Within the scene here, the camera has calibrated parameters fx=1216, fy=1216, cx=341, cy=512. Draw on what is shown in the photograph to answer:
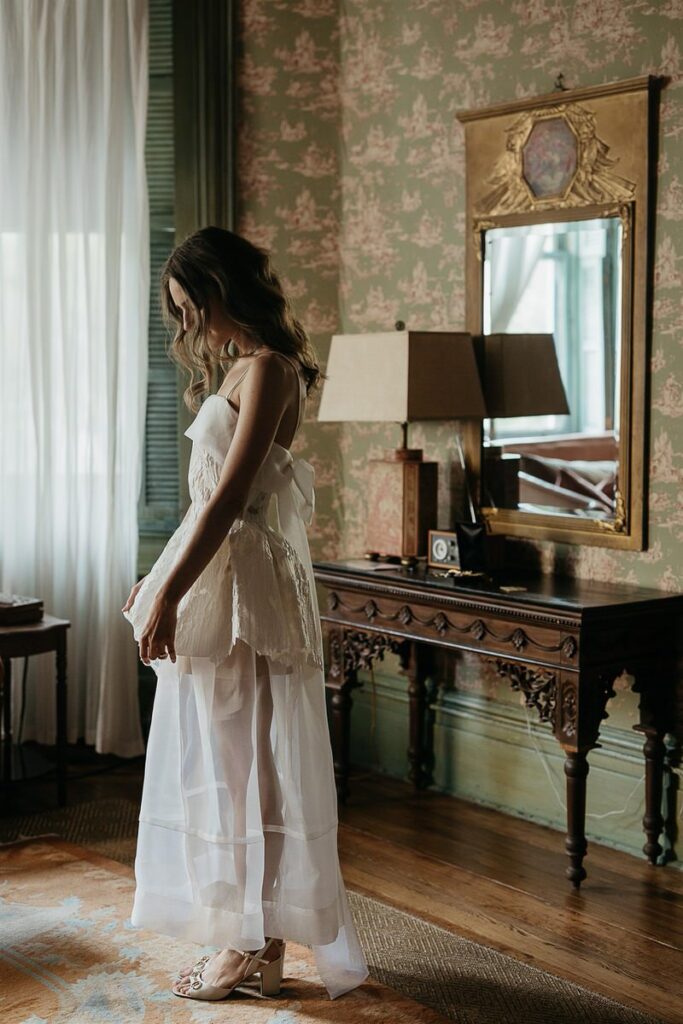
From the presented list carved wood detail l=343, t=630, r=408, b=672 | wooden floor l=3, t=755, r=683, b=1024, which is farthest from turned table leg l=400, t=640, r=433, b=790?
carved wood detail l=343, t=630, r=408, b=672

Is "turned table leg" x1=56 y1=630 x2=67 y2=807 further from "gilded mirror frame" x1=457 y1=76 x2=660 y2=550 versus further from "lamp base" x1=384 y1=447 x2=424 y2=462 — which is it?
"gilded mirror frame" x1=457 y1=76 x2=660 y2=550

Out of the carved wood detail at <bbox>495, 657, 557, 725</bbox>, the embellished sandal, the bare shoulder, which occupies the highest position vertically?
the bare shoulder

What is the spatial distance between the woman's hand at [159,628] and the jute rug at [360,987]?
79 cm

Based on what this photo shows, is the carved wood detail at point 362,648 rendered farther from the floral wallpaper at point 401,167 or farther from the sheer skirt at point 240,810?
the sheer skirt at point 240,810

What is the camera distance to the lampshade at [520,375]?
→ 3.77 meters

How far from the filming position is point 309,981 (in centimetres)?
275

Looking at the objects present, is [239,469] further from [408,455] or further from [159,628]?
[408,455]

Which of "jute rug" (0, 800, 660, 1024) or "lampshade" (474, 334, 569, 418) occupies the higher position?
"lampshade" (474, 334, 569, 418)

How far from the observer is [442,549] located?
3.85 meters

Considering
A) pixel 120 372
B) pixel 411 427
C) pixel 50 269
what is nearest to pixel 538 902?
pixel 411 427

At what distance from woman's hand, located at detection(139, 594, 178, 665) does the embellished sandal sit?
71 centimetres

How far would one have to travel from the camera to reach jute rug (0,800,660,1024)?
2.58 meters

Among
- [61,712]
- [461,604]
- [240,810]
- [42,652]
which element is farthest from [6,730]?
[240,810]

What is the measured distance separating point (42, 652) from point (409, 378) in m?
1.44
